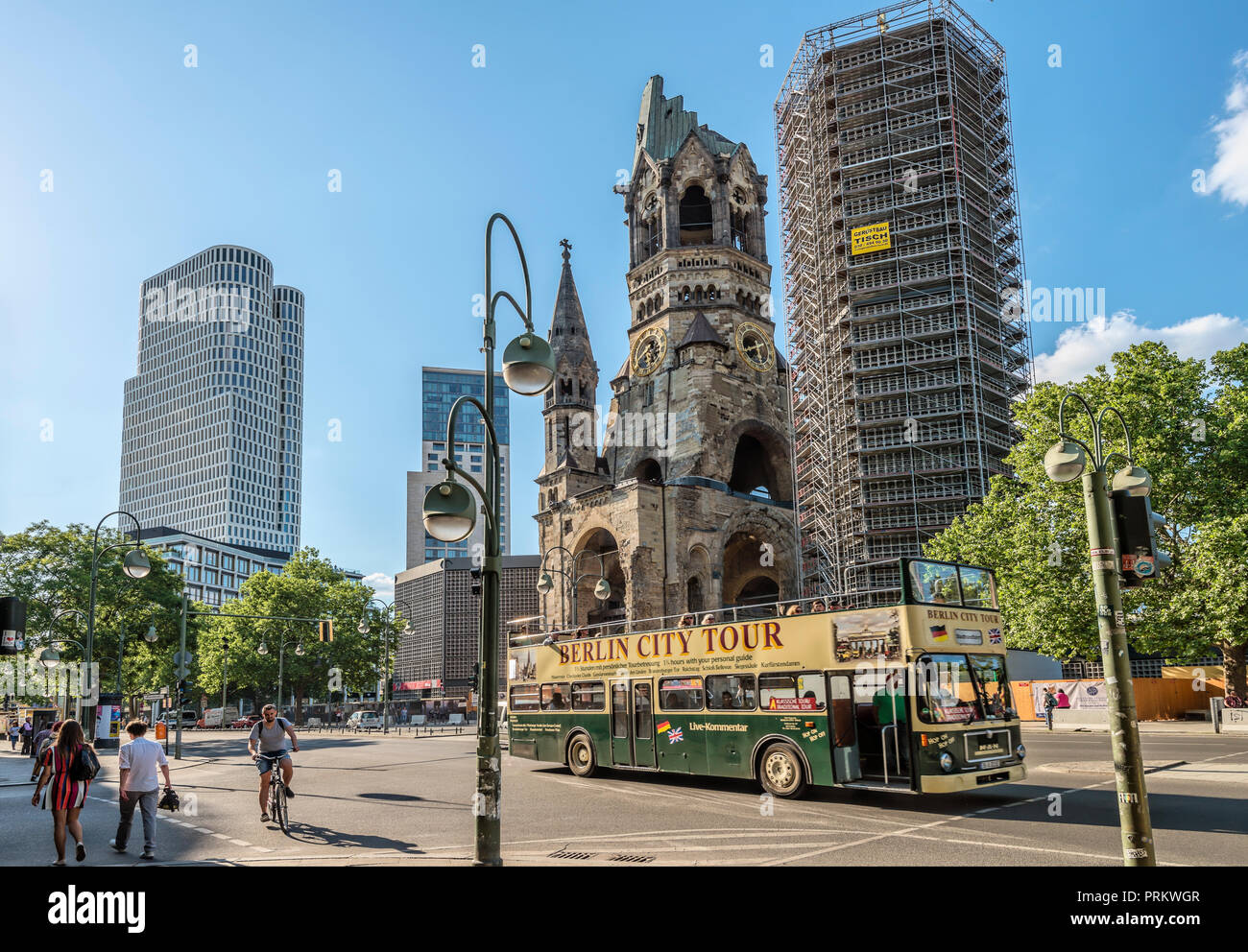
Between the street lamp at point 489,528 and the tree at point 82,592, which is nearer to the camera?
the street lamp at point 489,528

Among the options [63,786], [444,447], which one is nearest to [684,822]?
[63,786]

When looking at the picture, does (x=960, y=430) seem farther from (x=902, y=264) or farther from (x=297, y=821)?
(x=297, y=821)

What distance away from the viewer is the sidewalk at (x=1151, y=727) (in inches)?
1072

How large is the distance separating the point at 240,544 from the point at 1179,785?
145 m

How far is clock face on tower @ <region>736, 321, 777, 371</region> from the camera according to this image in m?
50.4

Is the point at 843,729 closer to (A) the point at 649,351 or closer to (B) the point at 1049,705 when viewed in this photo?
(B) the point at 1049,705

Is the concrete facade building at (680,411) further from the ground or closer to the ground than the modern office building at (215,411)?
closer to the ground

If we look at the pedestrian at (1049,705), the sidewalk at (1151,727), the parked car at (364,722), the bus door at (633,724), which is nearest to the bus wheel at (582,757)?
the bus door at (633,724)

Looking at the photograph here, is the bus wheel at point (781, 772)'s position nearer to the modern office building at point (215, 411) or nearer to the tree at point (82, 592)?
the tree at point (82, 592)

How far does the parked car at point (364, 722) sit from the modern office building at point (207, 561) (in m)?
60.8

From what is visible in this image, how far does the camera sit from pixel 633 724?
54.0 ft

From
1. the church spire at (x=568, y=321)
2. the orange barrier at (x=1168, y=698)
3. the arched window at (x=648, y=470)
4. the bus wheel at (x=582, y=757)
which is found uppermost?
the church spire at (x=568, y=321)

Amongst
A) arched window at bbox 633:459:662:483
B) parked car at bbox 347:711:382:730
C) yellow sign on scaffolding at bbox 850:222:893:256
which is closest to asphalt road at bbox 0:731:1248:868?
arched window at bbox 633:459:662:483
